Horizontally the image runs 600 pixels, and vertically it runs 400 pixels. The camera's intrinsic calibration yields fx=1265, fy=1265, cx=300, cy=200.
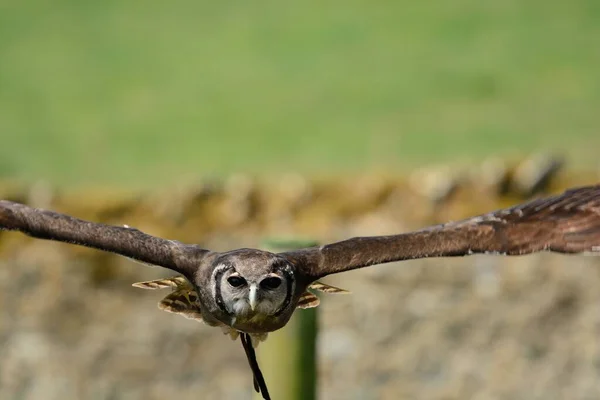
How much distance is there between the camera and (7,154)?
22.4 ft

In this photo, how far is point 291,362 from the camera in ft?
11.5

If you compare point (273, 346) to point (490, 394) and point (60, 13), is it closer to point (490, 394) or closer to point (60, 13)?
point (490, 394)

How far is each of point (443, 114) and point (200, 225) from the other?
1.36 metres

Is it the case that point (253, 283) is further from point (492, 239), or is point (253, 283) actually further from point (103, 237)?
point (492, 239)

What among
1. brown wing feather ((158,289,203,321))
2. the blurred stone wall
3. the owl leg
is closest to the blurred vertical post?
the owl leg

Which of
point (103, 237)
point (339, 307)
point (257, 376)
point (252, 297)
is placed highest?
point (339, 307)

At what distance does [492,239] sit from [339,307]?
239cm

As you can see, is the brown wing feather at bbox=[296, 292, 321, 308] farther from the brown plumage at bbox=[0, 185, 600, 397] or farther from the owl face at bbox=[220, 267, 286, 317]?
the owl face at bbox=[220, 267, 286, 317]

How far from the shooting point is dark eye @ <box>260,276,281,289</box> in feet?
11.4

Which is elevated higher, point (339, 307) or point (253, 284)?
point (339, 307)

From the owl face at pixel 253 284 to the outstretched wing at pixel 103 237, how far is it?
0.64 ft

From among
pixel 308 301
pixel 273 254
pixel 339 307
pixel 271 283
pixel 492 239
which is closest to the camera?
pixel 271 283

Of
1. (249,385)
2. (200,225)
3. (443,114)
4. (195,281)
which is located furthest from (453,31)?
(195,281)

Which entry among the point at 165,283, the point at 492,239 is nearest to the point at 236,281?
the point at 165,283
